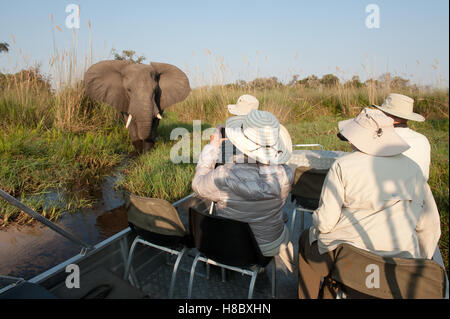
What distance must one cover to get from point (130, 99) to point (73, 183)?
7.51ft

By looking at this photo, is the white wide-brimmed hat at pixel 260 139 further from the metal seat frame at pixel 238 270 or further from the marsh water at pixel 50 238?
the marsh water at pixel 50 238

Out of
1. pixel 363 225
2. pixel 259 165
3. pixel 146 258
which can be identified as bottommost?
pixel 146 258

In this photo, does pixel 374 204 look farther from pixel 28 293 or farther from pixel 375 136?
pixel 28 293

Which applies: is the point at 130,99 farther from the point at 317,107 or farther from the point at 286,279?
the point at 317,107

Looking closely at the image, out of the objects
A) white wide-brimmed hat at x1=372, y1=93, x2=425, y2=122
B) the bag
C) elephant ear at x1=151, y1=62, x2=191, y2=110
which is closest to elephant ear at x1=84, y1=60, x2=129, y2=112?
elephant ear at x1=151, y1=62, x2=191, y2=110

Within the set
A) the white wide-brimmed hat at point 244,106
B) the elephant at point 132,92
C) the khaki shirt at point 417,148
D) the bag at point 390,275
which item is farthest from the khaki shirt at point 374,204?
the elephant at point 132,92

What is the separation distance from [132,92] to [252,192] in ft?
13.8

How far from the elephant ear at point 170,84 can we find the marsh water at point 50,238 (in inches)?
125

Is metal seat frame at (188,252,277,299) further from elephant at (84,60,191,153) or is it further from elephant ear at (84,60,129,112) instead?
elephant ear at (84,60,129,112)

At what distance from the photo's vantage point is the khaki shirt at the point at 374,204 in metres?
1.42

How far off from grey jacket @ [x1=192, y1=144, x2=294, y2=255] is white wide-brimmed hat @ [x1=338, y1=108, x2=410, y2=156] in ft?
1.52

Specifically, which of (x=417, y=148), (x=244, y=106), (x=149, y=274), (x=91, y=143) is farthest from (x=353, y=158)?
(x=91, y=143)

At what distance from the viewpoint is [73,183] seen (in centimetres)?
342
